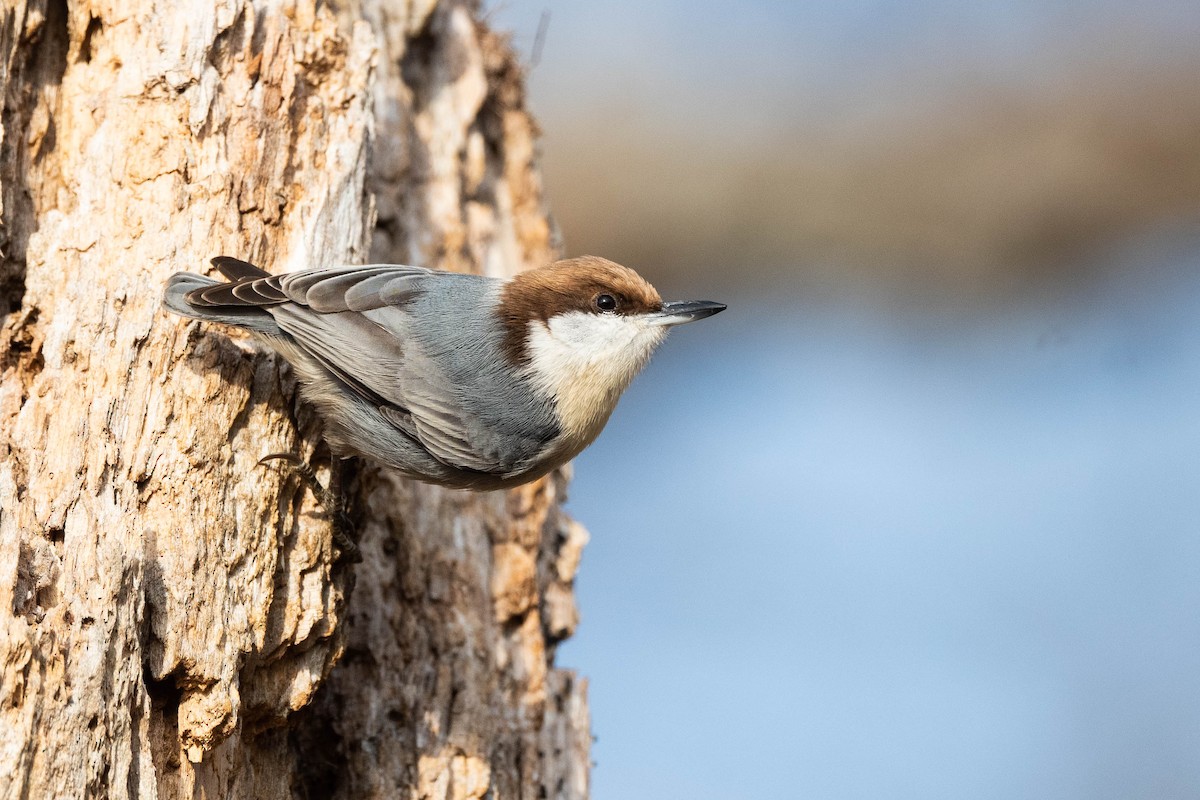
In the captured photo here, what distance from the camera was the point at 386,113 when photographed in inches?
151

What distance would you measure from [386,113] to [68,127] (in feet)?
3.85

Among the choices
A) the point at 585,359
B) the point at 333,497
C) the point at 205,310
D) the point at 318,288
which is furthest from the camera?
the point at 585,359

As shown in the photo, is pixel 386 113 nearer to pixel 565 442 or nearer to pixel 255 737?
pixel 565 442

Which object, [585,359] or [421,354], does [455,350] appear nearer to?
[421,354]

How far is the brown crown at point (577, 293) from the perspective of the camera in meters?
3.07

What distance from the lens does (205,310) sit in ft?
8.35

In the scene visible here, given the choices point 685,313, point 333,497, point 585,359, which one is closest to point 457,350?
point 585,359

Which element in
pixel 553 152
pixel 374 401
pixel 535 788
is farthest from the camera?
pixel 553 152

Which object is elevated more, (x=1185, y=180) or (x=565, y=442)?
(x=1185, y=180)

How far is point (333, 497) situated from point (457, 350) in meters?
0.45

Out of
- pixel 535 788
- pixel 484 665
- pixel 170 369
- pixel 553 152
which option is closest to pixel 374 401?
pixel 170 369

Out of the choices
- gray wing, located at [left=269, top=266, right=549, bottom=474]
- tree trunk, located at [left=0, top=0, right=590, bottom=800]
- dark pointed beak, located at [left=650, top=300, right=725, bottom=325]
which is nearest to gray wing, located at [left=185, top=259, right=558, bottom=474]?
gray wing, located at [left=269, top=266, right=549, bottom=474]

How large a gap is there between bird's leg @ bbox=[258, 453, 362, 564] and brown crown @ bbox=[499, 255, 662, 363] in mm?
593

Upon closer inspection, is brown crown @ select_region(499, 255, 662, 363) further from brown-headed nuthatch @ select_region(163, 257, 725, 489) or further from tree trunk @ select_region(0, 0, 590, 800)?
tree trunk @ select_region(0, 0, 590, 800)
